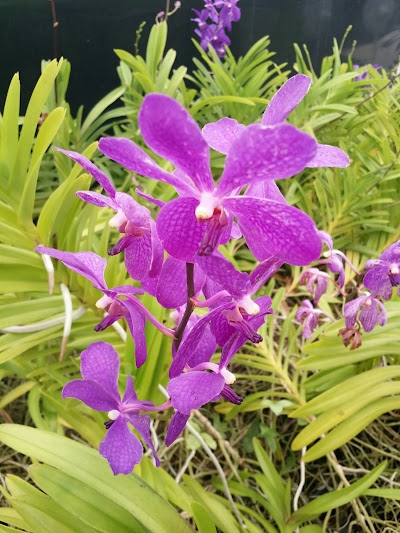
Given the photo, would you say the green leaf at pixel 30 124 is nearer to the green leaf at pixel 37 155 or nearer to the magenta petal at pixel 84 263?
the green leaf at pixel 37 155

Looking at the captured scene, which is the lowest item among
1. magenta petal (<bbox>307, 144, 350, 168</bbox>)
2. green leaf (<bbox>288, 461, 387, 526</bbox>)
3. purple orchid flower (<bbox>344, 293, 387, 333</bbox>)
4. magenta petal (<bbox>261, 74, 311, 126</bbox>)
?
green leaf (<bbox>288, 461, 387, 526</bbox>)

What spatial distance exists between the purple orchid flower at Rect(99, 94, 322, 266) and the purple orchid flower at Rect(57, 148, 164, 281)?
4cm

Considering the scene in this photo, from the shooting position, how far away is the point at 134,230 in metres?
0.35

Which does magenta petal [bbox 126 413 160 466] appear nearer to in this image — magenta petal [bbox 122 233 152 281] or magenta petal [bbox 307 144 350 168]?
magenta petal [bbox 122 233 152 281]

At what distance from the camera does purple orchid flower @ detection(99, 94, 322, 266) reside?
0.84 feet

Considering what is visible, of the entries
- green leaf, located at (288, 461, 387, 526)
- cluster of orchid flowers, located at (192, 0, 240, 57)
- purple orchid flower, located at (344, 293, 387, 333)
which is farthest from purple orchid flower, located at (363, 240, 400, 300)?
cluster of orchid flowers, located at (192, 0, 240, 57)

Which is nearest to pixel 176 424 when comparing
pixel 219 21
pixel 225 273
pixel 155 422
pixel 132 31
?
pixel 225 273

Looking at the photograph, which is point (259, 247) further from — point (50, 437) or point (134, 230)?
point (50, 437)

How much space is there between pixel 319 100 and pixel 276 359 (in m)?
0.94

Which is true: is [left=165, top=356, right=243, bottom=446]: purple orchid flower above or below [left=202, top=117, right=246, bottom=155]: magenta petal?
below

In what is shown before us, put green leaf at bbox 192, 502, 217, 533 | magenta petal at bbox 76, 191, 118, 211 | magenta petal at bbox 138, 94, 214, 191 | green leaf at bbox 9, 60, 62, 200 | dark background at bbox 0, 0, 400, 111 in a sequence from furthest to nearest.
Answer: dark background at bbox 0, 0, 400, 111, green leaf at bbox 9, 60, 62, 200, green leaf at bbox 192, 502, 217, 533, magenta petal at bbox 76, 191, 118, 211, magenta petal at bbox 138, 94, 214, 191

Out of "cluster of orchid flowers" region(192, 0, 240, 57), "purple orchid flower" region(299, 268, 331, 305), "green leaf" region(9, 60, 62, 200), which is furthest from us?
"cluster of orchid flowers" region(192, 0, 240, 57)

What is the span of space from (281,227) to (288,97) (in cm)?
9

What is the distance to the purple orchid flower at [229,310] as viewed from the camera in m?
0.32
